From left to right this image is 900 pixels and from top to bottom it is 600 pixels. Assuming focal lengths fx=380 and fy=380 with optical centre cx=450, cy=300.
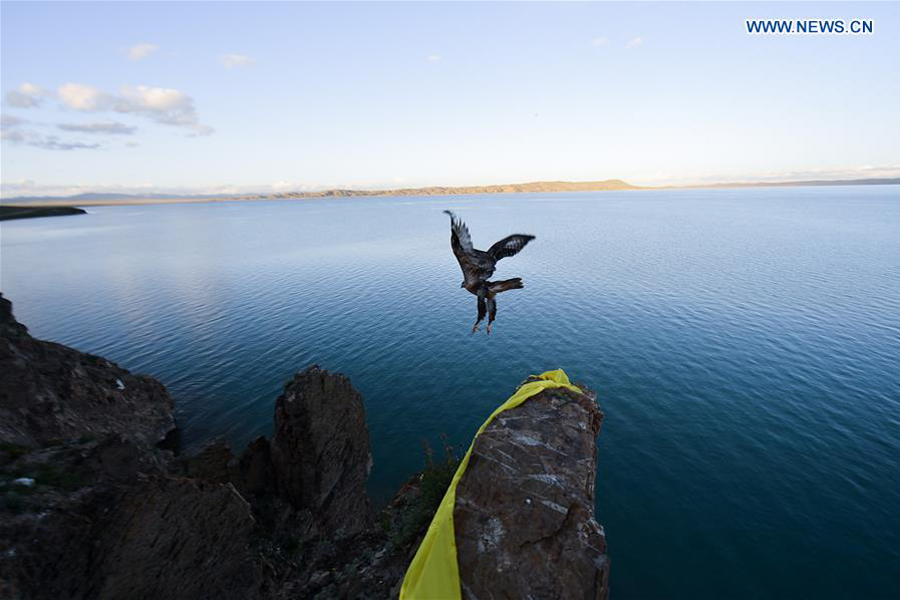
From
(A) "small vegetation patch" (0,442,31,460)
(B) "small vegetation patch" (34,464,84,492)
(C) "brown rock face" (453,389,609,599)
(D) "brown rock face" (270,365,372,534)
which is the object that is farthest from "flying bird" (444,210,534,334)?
(A) "small vegetation patch" (0,442,31,460)

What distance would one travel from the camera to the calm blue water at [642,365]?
1958 cm

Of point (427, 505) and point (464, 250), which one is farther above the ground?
point (464, 250)

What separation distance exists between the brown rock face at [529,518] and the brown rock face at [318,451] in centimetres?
1196

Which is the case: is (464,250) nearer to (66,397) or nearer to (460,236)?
(460,236)

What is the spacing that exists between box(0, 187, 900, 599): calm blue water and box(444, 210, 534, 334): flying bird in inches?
656

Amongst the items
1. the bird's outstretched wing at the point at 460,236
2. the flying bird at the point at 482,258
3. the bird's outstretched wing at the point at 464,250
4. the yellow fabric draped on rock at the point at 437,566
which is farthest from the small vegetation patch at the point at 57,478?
the bird's outstretched wing at the point at 460,236

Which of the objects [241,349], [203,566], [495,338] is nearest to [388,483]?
[203,566]

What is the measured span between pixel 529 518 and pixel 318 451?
46.0 ft

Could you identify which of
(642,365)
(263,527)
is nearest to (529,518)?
(263,527)

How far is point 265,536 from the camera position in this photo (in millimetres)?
18547

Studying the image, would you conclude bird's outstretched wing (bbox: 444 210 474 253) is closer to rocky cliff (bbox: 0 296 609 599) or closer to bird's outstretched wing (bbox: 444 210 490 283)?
bird's outstretched wing (bbox: 444 210 490 283)

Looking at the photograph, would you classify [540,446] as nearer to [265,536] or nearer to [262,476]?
[265,536]

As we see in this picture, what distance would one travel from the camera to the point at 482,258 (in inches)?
399

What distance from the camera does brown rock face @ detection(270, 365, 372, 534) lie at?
809 inches
